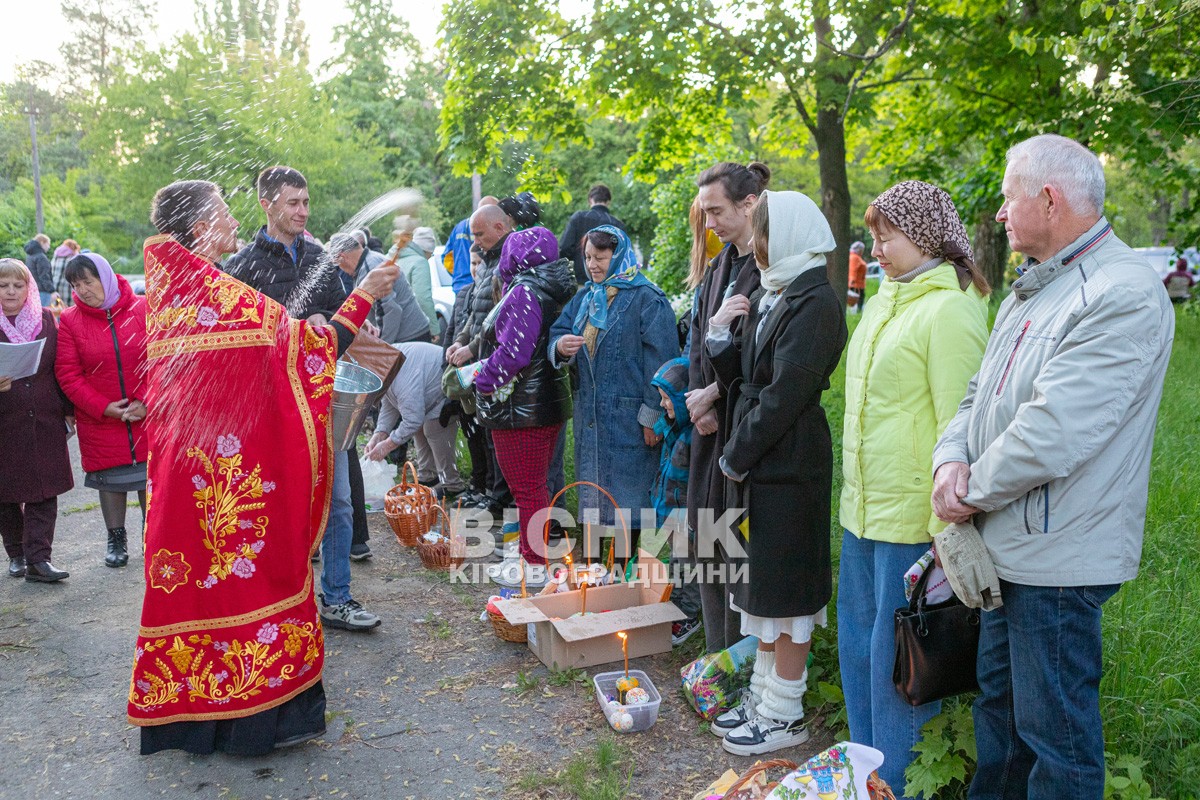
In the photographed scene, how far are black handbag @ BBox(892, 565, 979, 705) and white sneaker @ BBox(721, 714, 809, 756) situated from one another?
917 mm

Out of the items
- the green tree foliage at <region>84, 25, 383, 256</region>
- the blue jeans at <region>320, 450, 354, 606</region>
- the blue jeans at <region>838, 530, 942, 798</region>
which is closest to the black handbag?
the blue jeans at <region>838, 530, 942, 798</region>

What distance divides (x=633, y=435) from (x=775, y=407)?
5.40ft

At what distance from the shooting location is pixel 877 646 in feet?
9.27

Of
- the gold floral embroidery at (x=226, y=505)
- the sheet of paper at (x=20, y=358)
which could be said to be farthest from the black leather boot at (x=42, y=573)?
the gold floral embroidery at (x=226, y=505)

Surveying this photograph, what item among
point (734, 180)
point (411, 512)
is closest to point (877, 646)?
point (734, 180)

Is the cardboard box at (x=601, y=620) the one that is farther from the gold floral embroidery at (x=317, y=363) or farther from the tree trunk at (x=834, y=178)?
the tree trunk at (x=834, y=178)

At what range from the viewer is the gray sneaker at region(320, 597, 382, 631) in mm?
4578

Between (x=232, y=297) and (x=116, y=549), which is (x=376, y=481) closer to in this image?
(x=116, y=549)

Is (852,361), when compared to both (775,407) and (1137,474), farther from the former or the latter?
(1137,474)

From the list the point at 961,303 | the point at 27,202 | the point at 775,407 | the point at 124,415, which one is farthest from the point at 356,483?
the point at 27,202

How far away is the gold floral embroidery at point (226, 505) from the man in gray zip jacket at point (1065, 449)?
240cm

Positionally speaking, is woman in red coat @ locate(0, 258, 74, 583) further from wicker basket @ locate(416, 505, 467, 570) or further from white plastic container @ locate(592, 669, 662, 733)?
white plastic container @ locate(592, 669, 662, 733)

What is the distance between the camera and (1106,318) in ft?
6.82

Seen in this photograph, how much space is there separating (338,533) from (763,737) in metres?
2.26
